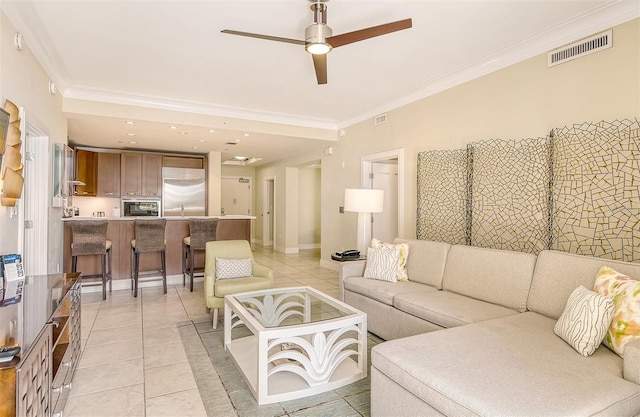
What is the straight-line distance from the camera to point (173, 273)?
5539 millimetres

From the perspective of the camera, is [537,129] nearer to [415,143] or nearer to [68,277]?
[415,143]

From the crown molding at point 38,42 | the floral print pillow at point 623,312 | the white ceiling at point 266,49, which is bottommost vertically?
the floral print pillow at point 623,312

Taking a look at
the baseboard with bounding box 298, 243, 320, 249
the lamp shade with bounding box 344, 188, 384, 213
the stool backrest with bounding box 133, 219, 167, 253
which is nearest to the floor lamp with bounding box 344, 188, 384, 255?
the lamp shade with bounding box 344, 188, 384, 213

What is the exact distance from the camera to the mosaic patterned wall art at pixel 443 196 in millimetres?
3857

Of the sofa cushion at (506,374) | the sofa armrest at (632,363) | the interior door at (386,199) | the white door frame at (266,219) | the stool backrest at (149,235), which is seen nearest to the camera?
the sofa cushion at (506,374)

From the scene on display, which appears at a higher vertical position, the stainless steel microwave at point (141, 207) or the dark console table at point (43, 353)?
the stainless steel microwave at point (141, 207)

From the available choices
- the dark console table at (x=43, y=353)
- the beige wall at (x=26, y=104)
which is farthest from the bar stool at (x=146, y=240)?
the dark console table at (x=43, y=353)

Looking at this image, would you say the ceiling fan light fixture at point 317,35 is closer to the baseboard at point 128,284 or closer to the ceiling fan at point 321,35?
the ceiling fan at point 321,35

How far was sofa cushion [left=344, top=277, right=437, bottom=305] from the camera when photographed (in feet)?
10.3

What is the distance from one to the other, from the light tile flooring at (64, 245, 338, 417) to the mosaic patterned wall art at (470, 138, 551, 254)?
2.33 m

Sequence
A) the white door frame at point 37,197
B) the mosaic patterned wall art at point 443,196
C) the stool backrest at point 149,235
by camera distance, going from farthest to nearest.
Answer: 1. the stool backrest at point 149,235
2. the mosaic patterned wall art at point 443,196
3. the white door frame at point 37,197

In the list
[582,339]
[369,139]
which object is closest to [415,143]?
[369,139]

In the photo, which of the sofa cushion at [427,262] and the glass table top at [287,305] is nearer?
the glass table top at [287,305]

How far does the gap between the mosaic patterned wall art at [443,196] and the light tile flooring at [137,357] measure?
1729mm
